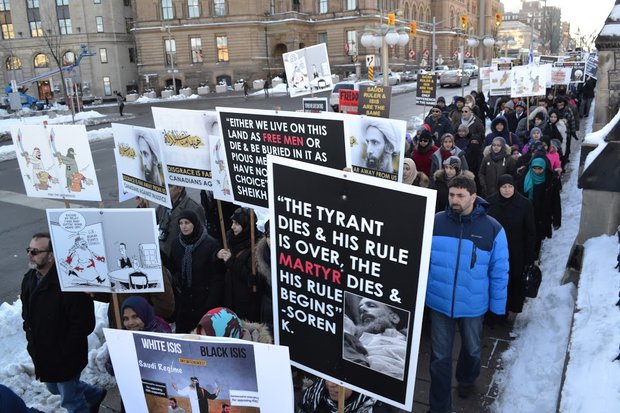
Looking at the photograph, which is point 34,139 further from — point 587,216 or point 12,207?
point 12,207

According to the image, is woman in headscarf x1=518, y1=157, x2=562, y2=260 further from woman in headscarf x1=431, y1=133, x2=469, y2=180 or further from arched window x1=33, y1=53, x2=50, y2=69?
arched window x1=33, y1=53, x2=50, y2=69

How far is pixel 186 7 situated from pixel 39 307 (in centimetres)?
6011

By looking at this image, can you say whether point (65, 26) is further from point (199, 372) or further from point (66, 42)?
point (199, 372)

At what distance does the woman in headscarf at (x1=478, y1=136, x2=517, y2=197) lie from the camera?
781 cm

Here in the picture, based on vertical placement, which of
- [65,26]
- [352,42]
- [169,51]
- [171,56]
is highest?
[65,26]

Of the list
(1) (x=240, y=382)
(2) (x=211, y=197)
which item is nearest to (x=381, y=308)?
(1) (x=240, y=382)

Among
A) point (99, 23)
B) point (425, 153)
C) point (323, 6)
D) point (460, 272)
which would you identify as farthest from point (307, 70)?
point (323, 6)

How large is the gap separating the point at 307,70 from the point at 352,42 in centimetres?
5107

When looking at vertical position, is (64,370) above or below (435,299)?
below

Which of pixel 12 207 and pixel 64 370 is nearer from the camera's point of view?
pixel 64 370

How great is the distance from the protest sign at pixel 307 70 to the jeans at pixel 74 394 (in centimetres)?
656

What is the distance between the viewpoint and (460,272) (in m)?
4.01

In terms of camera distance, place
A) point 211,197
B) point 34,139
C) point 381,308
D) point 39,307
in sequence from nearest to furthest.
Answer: point 381,308, point 39,307, point 34,139, point 211,197

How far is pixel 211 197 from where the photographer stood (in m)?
7.42
